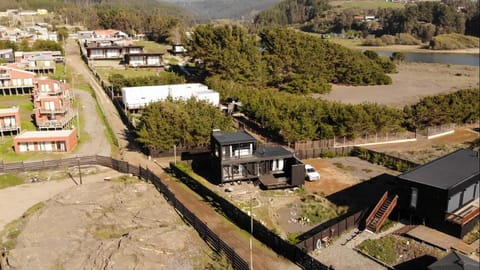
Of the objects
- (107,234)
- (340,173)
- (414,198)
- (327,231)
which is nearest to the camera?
(327,231)

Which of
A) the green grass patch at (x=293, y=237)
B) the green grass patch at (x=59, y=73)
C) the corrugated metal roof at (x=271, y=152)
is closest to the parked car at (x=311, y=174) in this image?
the corrugated metal roof at (x=271, y=152)

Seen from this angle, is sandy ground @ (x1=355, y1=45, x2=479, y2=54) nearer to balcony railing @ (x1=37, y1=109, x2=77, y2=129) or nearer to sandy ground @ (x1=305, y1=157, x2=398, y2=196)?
sandy ground @ (x1=305, y1=157, x2=398, y2=196)

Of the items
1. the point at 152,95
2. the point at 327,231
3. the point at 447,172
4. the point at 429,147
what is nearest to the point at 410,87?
the point at 429,147

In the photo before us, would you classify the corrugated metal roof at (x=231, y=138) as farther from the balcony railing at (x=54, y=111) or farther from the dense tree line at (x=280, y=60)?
the dense tree line at (x=280, y=60)

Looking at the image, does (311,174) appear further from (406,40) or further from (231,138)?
(406,40)

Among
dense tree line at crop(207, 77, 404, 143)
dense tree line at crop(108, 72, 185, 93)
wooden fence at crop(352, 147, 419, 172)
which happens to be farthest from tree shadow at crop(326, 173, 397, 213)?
dense tree line at crop(108, 72, 185, 93)
